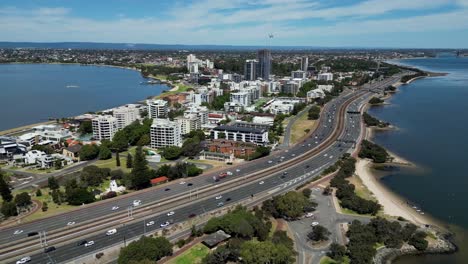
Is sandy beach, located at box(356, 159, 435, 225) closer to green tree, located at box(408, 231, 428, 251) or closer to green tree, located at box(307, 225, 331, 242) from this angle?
green tree, located at box(408, 231, 428, 251)

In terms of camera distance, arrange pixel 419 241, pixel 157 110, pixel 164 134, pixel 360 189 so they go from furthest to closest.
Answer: pixel 157 110, pixel 164 134, pixel 360 189, pixel 419 241

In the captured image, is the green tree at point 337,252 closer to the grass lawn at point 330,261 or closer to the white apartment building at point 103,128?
the grass lawn at point 330,261

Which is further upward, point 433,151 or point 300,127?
point 300,127

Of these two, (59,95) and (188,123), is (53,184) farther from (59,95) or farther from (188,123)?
(59,95)

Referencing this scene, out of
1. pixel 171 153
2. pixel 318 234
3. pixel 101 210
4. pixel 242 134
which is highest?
pixel 242 134

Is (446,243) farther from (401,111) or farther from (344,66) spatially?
(344,66)

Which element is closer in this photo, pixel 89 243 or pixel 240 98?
pixel 89 243

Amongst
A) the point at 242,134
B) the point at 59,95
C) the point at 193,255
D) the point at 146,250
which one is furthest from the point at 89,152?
the point at 59,95
